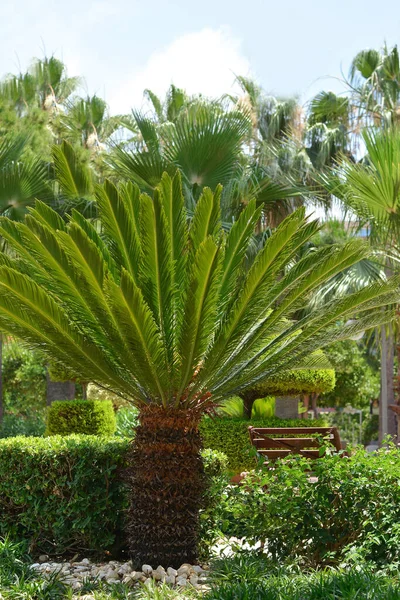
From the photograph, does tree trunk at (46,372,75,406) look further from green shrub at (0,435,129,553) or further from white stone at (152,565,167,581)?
white stone at (152,565,167,581)

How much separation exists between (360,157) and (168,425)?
14365mm

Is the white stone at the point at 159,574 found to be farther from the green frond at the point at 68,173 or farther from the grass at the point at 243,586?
the green frond at the point at 68,173

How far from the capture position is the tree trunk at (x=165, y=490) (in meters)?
6.14

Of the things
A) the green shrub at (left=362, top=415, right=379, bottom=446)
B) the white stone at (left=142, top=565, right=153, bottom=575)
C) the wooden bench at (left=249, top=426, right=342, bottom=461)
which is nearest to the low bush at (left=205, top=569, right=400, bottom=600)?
the white stone at (left=142, top=565, right=153, bottom=575)

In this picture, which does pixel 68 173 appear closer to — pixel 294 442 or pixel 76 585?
pixel 294 442

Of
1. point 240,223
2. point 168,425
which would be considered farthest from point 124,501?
point 240,223

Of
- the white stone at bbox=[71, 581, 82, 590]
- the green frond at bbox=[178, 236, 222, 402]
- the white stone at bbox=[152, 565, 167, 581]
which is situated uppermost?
the green frond at bbox=[178, 236, 222, 402]

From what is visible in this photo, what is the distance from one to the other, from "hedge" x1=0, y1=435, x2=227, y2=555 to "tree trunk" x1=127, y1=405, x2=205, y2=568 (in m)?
0.50

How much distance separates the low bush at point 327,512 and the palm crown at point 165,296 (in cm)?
101

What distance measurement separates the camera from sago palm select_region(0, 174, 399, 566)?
19.2ft

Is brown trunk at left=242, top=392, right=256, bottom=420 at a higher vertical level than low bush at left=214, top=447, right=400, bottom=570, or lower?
higher

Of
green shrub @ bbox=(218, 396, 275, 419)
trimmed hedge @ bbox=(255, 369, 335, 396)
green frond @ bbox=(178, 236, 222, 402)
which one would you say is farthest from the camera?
green shrub @ bbox=(218, 396, 275, 419)

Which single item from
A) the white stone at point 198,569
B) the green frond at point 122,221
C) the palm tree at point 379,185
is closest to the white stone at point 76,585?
the white stone at point 198,569

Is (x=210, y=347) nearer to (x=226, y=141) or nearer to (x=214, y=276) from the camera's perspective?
(x=214, y=276)
